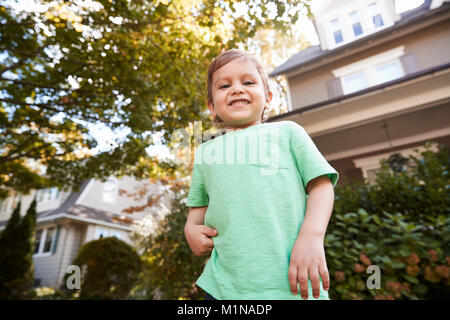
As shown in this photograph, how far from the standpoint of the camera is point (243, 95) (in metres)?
1.38

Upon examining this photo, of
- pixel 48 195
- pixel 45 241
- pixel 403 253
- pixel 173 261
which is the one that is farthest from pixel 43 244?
pixel 403 253

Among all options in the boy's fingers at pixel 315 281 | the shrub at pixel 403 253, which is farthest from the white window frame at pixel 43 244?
the boy's fingers at pixel 315 281

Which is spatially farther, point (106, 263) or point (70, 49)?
point (106, 263)

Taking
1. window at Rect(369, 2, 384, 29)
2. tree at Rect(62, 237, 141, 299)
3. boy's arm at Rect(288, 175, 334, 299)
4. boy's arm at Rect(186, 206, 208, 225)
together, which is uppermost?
window at Rect(369, 2, 384, 29)

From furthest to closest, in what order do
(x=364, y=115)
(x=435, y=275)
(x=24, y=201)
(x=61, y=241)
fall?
(x=24, y=201), (x=61, y=241), (x=364, y=115), (x=435, y=275)

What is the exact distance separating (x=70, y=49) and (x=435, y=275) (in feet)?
18.7

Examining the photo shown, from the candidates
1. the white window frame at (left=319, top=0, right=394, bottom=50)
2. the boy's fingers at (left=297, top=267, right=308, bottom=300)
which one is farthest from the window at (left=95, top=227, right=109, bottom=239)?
A: the boy's fingers at (left=297, top=267, right=308, bottom=300)

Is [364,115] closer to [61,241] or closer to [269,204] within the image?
[269,204]

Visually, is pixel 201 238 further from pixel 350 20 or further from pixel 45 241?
pixel 45 241

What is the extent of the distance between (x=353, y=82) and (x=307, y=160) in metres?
10.1

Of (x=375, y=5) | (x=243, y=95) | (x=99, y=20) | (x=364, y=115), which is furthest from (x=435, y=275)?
(x=375, y=5)

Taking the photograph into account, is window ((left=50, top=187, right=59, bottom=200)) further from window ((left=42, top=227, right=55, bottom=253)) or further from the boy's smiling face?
the boy's smiling face

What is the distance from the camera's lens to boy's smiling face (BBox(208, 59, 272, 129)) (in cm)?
139

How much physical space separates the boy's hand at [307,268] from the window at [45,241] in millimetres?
17767
